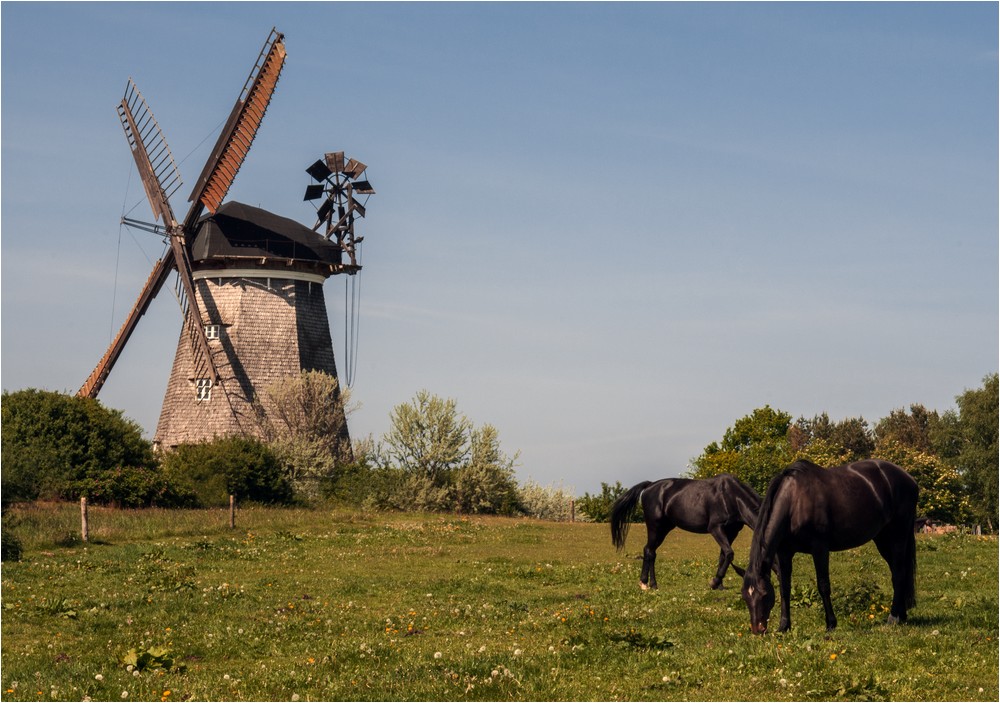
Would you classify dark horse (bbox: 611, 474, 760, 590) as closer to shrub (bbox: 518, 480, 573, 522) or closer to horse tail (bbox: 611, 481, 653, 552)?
horse tail (bbox: 611, 481, 653, 552)

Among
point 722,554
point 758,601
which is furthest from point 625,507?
point 758,601

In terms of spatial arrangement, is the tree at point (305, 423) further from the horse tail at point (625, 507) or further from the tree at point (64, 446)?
the horse tail at point (625, 507)

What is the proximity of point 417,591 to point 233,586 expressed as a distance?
14.9ft

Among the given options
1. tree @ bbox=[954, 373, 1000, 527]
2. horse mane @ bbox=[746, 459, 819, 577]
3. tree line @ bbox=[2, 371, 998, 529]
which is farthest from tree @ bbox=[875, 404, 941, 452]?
horse mane @ bbox=[746, 459, 819, 577]

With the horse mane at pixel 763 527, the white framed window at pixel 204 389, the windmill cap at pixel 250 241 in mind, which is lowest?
the horse mane at pixel 763 527

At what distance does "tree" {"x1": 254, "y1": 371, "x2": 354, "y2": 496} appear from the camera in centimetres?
6612

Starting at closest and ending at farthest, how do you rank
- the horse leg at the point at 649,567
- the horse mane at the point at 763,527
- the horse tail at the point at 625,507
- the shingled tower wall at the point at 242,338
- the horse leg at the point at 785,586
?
the horse mane at the point at 763,527 → the horse leg at the point at 785,586 → the horse leg at the point at 649,567 → the horse tail at the point at 625,507 → the shingled tower wall at the point at 242,338

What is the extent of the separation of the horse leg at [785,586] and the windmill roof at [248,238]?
5292 cm

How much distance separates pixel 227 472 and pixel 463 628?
42.3m

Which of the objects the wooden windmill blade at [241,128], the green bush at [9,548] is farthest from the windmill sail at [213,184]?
the green bush at [9,548]

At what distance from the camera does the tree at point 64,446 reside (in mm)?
55000

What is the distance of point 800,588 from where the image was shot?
22.3 meters

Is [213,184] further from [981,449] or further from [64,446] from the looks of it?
[981,449]

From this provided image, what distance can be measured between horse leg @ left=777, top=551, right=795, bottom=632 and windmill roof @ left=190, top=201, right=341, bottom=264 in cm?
5292
